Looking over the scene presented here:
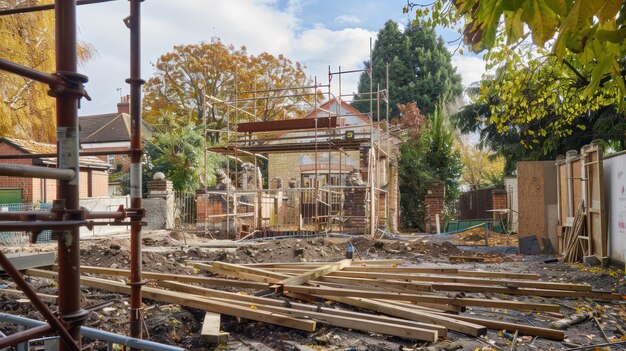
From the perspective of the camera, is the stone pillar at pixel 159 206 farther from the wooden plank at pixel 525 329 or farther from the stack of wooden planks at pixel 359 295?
the wooden plank at pixel 525 329

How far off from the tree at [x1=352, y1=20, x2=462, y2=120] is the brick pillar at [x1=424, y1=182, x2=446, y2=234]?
70.2ft

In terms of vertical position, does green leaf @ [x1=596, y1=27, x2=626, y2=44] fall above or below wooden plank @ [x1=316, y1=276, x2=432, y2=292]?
above

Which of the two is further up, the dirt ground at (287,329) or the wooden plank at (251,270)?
the wooden plank at (251,270)

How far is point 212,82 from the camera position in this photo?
128ft

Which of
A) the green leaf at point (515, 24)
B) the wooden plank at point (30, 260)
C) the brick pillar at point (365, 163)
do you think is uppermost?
the brick pillar at point (365, 163)

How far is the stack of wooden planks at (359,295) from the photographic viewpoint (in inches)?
213

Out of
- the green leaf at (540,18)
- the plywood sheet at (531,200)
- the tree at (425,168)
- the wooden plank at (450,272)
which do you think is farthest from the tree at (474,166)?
the green leaf at (540,18)

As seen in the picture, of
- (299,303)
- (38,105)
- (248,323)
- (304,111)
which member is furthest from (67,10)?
(304,111)

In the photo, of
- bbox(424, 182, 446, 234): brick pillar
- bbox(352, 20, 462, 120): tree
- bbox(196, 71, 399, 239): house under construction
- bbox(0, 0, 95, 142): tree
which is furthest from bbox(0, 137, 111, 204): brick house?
bbox(352, 20, 462, 120): tree

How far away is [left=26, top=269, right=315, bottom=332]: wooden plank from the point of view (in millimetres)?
5406

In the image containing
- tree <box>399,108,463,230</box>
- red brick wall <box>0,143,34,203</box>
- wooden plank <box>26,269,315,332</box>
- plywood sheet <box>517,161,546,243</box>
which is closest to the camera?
wooden plank <box>26,269,315,332</box>

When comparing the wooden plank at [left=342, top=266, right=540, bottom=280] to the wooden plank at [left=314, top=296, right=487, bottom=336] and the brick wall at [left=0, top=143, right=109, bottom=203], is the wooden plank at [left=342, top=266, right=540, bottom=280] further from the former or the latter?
the brick wall at [left=0, top=143, right=109, bottom=203]

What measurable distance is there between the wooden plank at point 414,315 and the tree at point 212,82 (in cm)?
3264

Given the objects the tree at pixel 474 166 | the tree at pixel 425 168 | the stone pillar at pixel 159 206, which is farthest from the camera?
the tree at pixel 474 166
